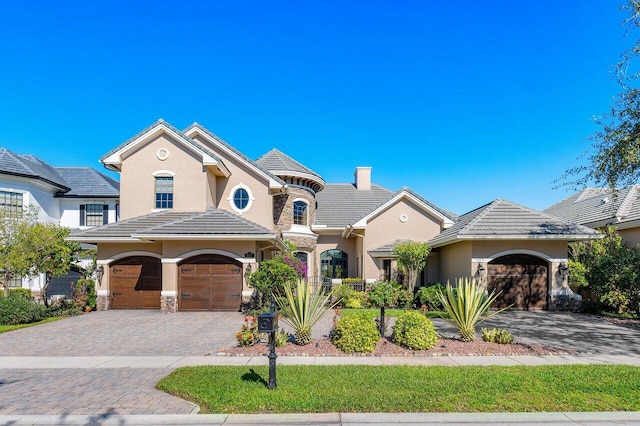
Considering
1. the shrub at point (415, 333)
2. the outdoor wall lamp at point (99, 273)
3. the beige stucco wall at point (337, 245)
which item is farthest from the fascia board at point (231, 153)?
the shrub at point (415, 333)

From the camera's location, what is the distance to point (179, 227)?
1548 centimetres

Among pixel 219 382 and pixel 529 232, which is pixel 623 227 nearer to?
pixel 529 232

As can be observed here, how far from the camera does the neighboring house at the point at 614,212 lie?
57.5ft

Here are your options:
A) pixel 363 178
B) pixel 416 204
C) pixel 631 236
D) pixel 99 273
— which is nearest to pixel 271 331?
pixel 99 273

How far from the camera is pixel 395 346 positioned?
9.31 m

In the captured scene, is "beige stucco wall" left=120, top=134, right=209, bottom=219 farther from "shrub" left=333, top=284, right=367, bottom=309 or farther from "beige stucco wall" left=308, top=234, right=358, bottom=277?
"beige stucco wall" left=308, top=234, right=358, bottom=277

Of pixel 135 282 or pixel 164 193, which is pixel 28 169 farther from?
pixel 135 282

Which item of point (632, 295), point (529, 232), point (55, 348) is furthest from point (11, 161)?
point (632, 295)

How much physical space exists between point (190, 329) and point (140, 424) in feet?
23.8

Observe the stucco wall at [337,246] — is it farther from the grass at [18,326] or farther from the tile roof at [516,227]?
the grass at [18,326]

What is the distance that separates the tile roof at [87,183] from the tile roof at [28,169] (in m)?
0.51

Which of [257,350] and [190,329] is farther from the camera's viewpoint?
[190,329]

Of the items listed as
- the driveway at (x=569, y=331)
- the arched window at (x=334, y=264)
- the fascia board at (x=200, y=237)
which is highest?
the fascia board at (x=200, y=237)

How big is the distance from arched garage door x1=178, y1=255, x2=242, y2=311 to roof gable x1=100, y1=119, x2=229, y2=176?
4.78 m
